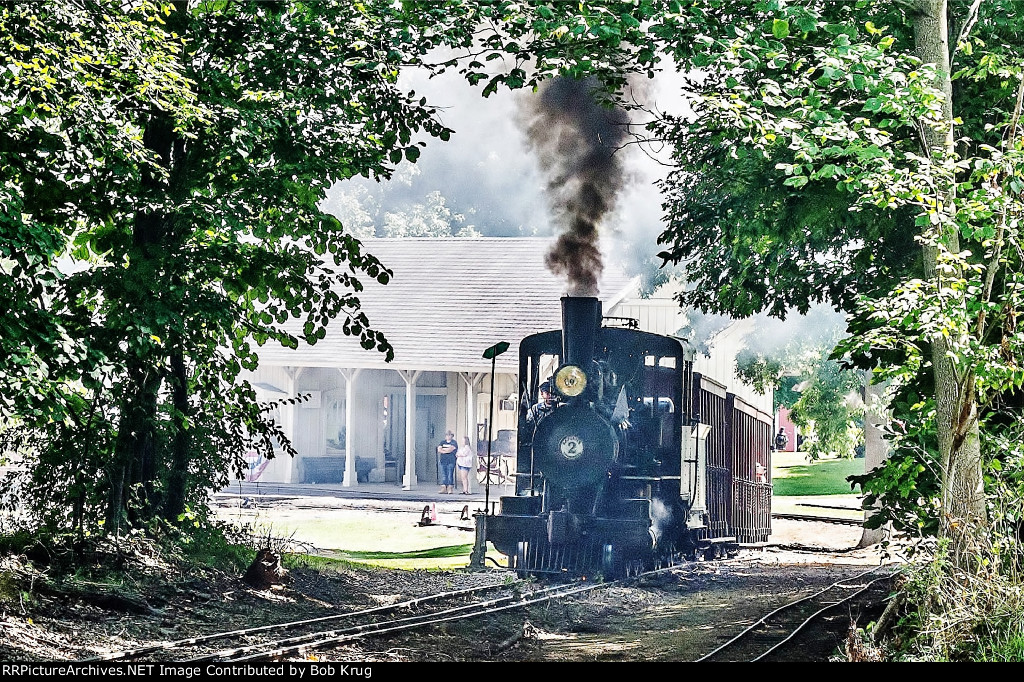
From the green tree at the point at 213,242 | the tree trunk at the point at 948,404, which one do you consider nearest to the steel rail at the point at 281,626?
the green tree at the point at 213,242

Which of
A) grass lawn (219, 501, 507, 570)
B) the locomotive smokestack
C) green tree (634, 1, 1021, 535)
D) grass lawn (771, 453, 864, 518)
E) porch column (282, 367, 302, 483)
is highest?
green tree (634, 1, 1021, 535)

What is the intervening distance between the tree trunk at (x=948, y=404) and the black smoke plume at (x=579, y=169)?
191 centimetres

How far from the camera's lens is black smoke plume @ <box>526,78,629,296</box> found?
6387 millimetres

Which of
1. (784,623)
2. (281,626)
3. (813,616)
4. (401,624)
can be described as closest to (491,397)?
(401,624)

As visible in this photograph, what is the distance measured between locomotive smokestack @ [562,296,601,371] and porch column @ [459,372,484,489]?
30.4 inches

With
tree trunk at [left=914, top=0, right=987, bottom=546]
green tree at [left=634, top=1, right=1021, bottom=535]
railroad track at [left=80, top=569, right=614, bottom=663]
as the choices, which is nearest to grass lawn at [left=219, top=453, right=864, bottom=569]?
railroad track at [left=80, top=569, right=614, bottom=663]

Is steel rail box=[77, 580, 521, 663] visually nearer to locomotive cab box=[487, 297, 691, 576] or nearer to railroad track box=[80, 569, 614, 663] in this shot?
railroad track box=[80, 569, 614, 663]

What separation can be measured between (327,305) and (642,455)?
2366mm

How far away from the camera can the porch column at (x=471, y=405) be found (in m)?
6.03

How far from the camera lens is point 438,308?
6020 millimetres

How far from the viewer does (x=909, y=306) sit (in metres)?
4.48
